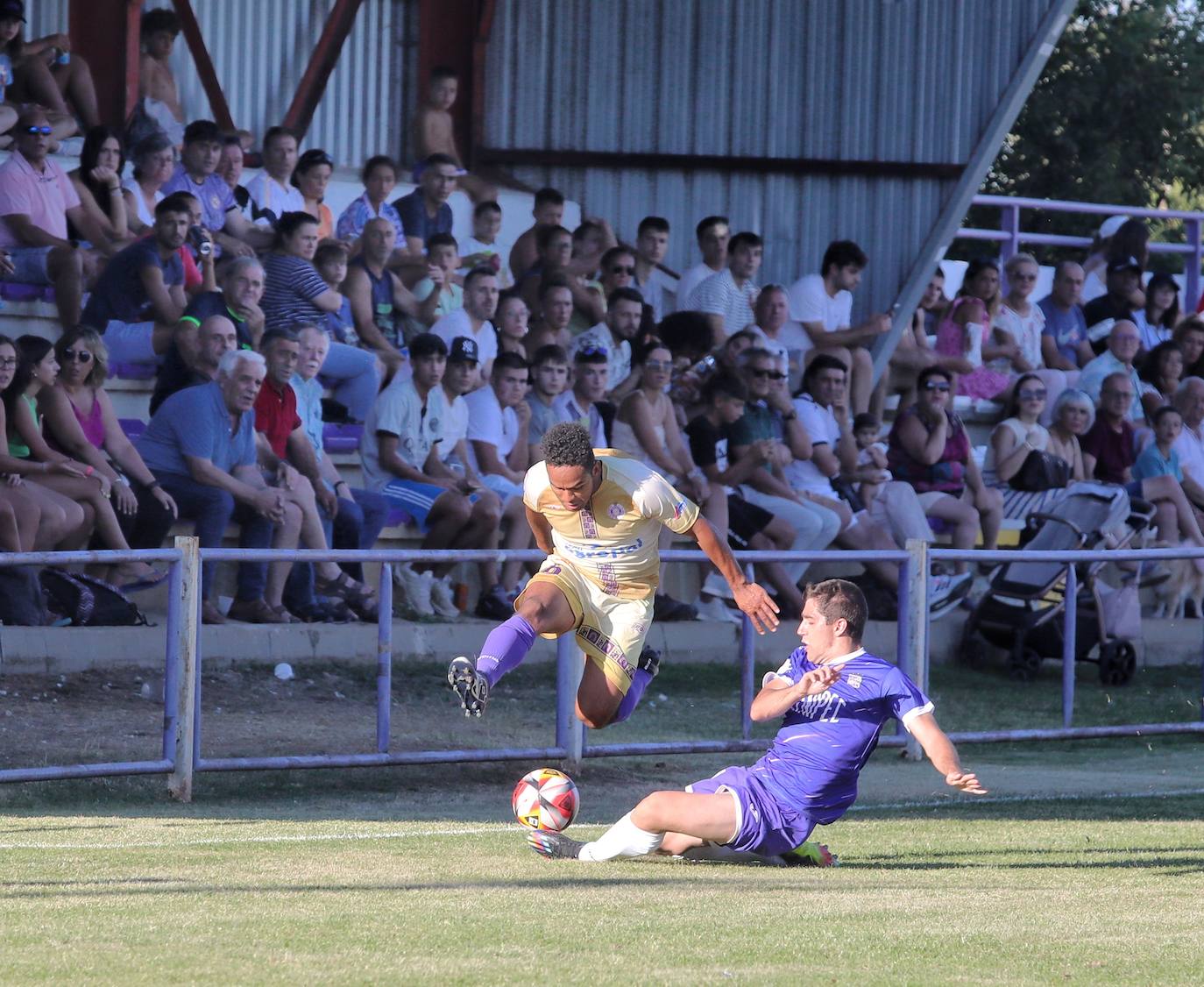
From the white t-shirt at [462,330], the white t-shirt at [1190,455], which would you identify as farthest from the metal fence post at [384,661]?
the white t-shirt at [1190,455]

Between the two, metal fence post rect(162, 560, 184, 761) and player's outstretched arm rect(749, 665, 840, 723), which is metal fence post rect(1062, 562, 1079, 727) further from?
metal fence post rect(162, 560, 184, 761)

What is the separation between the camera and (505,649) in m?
7.58

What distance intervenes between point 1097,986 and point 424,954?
1.82 metres

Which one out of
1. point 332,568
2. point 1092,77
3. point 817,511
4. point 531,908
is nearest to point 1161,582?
→ point 817,511

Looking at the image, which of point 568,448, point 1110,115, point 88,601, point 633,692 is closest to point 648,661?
point 633,692

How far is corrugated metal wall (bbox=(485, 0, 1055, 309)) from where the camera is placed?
17609 millimetres

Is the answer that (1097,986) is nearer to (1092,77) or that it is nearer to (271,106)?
(271,106)

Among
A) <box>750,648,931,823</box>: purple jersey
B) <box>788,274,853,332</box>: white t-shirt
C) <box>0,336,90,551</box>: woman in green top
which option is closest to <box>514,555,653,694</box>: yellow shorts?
<box>750,648,931,823</box>: purple jersey

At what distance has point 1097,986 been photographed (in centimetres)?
538

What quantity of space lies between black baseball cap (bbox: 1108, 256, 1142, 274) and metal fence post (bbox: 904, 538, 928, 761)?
936 centimetres

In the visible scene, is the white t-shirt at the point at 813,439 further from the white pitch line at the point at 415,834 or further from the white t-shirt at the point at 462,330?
the white pitch line at the point at 415,834

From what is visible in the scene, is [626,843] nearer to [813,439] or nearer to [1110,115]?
[813,439]

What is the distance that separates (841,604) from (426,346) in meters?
6.92

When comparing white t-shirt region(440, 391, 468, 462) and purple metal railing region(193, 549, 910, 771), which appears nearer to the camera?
purple metal railing region(193, 549, 910, 771)
